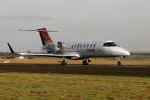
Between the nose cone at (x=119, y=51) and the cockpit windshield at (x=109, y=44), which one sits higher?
the cockpit windshield at (x=109, y=44)

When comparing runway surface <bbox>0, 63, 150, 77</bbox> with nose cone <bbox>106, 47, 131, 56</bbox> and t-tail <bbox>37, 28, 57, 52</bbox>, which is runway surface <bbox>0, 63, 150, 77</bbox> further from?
t-tail <bbox>37, 28, 57, 52</bbox>

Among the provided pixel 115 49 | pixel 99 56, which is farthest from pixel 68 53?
pixel 115 49

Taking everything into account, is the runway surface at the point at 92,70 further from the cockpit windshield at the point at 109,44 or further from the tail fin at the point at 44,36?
the tail fin at the point at 44,36

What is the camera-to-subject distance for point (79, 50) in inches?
1911

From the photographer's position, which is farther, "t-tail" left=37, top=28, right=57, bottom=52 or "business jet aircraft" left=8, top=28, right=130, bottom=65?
"t-tail" left=37, top=28, right=57, bottom=52

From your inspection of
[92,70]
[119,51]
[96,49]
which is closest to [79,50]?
[96,49]

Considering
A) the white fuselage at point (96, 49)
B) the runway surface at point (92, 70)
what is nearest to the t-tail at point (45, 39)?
the white fuselage at point (96, 49)

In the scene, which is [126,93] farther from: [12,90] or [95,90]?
[12,90]

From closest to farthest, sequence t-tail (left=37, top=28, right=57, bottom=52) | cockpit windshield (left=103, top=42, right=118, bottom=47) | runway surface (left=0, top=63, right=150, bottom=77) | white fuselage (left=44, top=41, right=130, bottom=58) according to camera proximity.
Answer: runway surface (left=0, top=63, right=150, bottom=77) → white fuselage (left=44, top=41, right=130, bottom=58) → cockpit windshield (left=103, top=42, right=118, bottom=47) → t-tail (left=37, top=28, right=57, bottom=52)

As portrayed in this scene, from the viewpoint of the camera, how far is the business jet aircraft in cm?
4425

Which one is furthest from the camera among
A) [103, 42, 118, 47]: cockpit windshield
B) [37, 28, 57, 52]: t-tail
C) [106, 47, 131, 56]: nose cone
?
[37, 28, 57, 52]: t-tail

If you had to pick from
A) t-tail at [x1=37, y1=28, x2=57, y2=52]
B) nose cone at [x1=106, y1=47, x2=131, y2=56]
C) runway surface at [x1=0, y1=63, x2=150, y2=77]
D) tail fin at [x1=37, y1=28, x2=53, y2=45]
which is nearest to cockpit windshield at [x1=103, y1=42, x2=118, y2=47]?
nose cone at [x1=106, y1=47, x2=131, y2=56]

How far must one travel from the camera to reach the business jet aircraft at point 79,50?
145 ft

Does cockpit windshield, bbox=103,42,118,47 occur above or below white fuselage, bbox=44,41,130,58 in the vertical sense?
above
